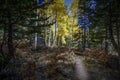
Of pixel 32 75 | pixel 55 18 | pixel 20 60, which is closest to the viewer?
pixel 32 75

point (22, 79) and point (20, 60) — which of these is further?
point (20, 60)

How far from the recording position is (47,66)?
13.8 m

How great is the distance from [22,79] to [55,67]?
3.03 m

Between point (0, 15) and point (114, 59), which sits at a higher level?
point (0, 15)

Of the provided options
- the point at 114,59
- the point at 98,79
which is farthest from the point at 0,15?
the point at 114,59

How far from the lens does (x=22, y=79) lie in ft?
37.2

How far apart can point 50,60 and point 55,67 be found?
2067mm

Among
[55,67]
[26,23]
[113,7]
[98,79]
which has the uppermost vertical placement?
[113,7]

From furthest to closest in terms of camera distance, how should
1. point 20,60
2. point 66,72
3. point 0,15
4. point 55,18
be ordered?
point 55,18
point 20,60
point 66,72
point 0,15

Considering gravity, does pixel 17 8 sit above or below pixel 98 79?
above

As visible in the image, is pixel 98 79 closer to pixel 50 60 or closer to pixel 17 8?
pixel 50 60

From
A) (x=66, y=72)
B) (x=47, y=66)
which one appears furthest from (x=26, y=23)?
(x=66, y=72)

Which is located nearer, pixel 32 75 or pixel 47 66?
pixel 32 75

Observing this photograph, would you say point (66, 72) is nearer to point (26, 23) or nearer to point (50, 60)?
point (50, 60)
